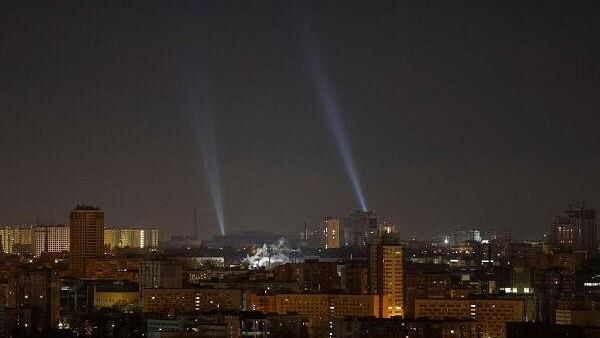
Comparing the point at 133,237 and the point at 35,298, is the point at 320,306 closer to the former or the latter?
the point at 35,298

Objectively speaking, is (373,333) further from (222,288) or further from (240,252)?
(240,252)

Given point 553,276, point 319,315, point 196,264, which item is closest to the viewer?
point 319,315

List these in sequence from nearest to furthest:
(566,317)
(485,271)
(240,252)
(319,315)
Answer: (566,317)
(319,315)
(485,271)
(240,252)

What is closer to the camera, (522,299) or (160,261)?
(522,299)

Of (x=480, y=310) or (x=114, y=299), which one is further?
(x=114, y=299)

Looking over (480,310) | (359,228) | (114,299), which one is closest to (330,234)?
(359,228)

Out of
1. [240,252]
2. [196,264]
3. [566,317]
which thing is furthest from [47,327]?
[240,252]

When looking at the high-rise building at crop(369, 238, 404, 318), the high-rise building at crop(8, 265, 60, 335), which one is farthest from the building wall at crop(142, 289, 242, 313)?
the high-rise building at crop(369, 238, 404, 318)
